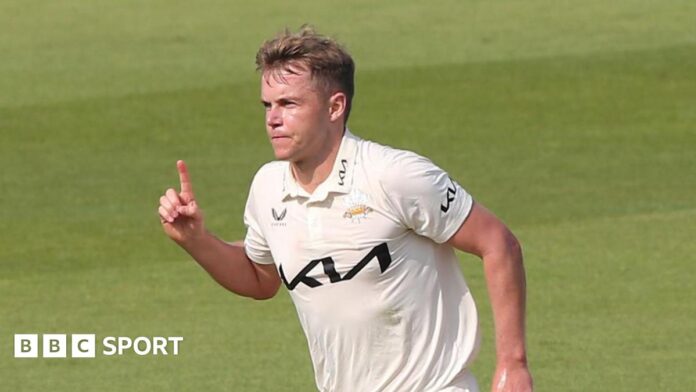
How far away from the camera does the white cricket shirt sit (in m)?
6.38

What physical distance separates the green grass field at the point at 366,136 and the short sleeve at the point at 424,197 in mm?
4721

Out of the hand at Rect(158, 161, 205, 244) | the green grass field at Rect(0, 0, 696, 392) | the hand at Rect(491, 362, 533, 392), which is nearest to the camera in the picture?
the hand at Rect(491, 362, 533, 392)

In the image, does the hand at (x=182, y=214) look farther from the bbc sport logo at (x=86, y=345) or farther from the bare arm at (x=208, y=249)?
the bbc sport logo at (x=86, y=345)

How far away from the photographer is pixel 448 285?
6.57m

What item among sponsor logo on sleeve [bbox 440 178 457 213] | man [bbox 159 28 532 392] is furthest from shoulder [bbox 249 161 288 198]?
sponsor logo on sleeve [bbox 440 178 457 213]

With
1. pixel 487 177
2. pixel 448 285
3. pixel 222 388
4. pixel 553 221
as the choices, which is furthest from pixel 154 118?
pixel 448 285

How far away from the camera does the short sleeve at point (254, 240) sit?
6.86 metres

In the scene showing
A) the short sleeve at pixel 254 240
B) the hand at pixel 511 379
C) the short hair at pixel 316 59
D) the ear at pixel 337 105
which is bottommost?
the hand at pixel 511 379

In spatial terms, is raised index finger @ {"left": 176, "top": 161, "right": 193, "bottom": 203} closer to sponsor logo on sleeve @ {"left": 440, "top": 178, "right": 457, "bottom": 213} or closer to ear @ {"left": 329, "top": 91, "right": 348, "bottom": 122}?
ear @ {"left": 329, "top": 91, "right": 348, "bottom": 122}

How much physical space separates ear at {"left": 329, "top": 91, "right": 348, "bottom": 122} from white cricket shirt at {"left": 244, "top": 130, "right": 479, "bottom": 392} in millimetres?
101

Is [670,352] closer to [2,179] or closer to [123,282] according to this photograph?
[123,282]

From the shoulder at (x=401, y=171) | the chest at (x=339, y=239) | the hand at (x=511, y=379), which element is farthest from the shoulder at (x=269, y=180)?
the hand at (x=511, y=379)

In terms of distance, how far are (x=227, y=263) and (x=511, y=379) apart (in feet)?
4.03

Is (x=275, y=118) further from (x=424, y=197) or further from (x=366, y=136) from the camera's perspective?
(x=366, y=136)
